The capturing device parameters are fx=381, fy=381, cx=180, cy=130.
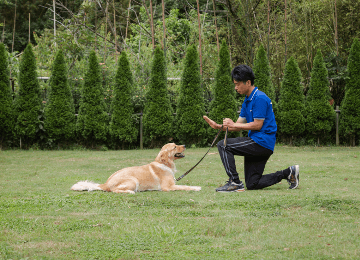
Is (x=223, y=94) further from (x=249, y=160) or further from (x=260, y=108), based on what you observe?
(x=260, y=108)

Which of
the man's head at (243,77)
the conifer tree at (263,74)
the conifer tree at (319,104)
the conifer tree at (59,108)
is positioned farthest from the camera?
the conifer tree at (263,74)

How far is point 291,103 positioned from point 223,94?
2552mm

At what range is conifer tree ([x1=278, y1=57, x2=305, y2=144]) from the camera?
14.1 m

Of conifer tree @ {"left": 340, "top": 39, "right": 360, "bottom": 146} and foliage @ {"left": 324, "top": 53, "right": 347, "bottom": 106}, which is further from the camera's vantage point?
foliage @ {"left": 324, "top": 53, "right": 347, "bottom": 106}

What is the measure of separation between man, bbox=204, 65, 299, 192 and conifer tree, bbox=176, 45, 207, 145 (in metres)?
8.18

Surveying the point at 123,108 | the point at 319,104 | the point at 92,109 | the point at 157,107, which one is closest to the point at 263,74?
the point at 319,104

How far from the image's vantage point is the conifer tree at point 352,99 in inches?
544

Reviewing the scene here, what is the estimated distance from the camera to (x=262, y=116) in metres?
5.75

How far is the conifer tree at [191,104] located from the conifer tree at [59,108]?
13.2 feet

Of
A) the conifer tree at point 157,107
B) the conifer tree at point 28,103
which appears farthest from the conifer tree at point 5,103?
the conifer tree at point 157,107

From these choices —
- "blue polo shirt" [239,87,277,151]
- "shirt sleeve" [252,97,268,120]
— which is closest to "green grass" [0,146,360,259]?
"blue polo shirt" [239,87,277,151]

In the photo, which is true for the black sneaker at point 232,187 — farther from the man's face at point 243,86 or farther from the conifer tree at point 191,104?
the conifer tree at point 191,104

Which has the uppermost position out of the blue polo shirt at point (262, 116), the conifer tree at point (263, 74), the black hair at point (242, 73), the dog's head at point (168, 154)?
the conifer tree at point (263, 74)

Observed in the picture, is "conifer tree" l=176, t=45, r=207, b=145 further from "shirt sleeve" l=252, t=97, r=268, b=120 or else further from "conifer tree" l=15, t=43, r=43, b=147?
"shirt sleeve" l=252, t=97, r=268, b=120
